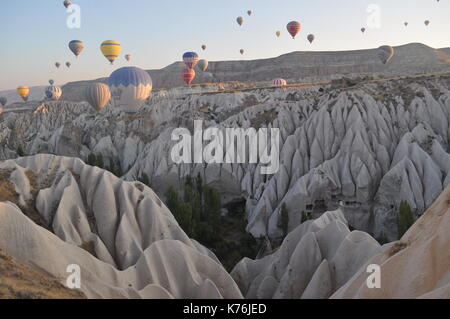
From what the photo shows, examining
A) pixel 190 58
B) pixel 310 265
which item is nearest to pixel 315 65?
pixel 190 58

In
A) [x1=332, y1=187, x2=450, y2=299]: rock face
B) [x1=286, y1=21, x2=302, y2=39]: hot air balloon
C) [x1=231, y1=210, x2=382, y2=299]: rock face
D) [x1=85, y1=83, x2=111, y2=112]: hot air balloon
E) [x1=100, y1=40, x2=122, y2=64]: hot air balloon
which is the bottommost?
[x1=231, y1=210, x2=382, y2=299]: rock face

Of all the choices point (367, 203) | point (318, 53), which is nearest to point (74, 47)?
point (367, 203)

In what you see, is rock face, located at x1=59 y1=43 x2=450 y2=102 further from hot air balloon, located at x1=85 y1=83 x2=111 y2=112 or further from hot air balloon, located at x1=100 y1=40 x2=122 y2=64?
hot air balloon, located at x1=85 y1=83 x2=111 y2=112

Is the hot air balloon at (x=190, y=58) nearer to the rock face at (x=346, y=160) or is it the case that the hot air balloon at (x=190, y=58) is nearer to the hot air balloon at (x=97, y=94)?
the hot air balloon at (x=97, y=94)

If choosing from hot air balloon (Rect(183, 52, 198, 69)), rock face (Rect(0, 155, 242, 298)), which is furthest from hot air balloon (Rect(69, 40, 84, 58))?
rock face (Rect(0, 155, 242, 298))
